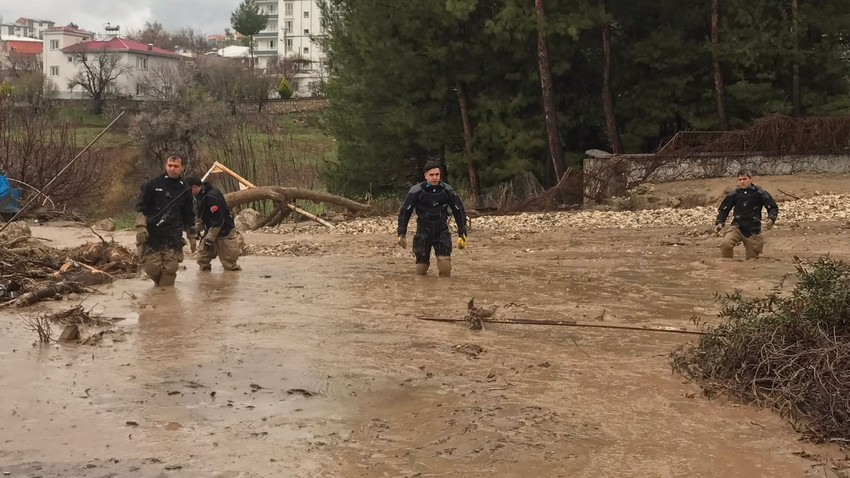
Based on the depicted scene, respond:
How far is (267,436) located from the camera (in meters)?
5.25

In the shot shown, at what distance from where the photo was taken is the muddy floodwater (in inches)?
192

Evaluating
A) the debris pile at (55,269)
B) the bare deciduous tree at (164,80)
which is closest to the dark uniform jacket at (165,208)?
the debris pile at (55,269)

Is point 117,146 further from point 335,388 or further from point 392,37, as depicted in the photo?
point 335,388

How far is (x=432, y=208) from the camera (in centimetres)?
1151

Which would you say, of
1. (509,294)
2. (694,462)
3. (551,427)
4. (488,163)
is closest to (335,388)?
(551,427)

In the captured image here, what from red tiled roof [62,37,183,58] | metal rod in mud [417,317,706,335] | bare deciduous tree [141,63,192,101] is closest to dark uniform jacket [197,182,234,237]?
metal rod in mud [417,317,706,335]

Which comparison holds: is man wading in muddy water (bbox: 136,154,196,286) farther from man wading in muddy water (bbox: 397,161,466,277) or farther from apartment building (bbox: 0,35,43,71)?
apartment building (bbox: 0,35,43,71)

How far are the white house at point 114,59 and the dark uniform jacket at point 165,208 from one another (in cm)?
6073

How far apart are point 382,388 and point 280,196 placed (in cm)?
1571

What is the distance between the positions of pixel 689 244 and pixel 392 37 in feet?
45.7

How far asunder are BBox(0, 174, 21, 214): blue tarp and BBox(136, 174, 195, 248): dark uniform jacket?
466 inches

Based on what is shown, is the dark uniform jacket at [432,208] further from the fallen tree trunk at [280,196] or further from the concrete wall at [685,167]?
the concrete wall at [685,167]

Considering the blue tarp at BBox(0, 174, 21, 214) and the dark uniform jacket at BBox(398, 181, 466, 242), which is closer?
the dark uniform jacket at BBox(398, 181, 466, 242)

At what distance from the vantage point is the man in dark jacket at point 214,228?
39.8ft
